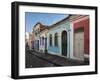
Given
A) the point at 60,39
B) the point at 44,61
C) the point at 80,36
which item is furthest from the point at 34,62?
the point at 80,36

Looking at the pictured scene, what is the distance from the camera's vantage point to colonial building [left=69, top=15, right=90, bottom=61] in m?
1.77

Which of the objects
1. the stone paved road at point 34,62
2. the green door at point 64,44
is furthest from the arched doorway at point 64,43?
the stone paved road at point 34,62

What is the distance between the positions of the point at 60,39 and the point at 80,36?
13cm

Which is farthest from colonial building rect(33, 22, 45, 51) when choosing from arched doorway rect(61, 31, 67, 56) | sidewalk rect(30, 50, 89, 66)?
arched doorway rect(61, 31, 67, 56)

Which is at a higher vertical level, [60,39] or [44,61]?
[60,39]

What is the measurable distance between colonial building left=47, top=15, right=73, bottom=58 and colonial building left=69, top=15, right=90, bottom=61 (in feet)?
0.09

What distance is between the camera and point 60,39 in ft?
5.70

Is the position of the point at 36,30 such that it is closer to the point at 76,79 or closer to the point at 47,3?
the point at 47,3

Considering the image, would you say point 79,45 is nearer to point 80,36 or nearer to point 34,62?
point 80,36

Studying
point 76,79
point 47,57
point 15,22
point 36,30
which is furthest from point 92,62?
Result: point 15,22

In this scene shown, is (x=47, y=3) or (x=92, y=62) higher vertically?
(x=47, y=3)

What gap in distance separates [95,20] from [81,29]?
12 centimetres

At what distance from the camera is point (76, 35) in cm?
177

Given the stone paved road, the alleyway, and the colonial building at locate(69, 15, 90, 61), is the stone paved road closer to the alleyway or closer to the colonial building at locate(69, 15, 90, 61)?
the alleyway
